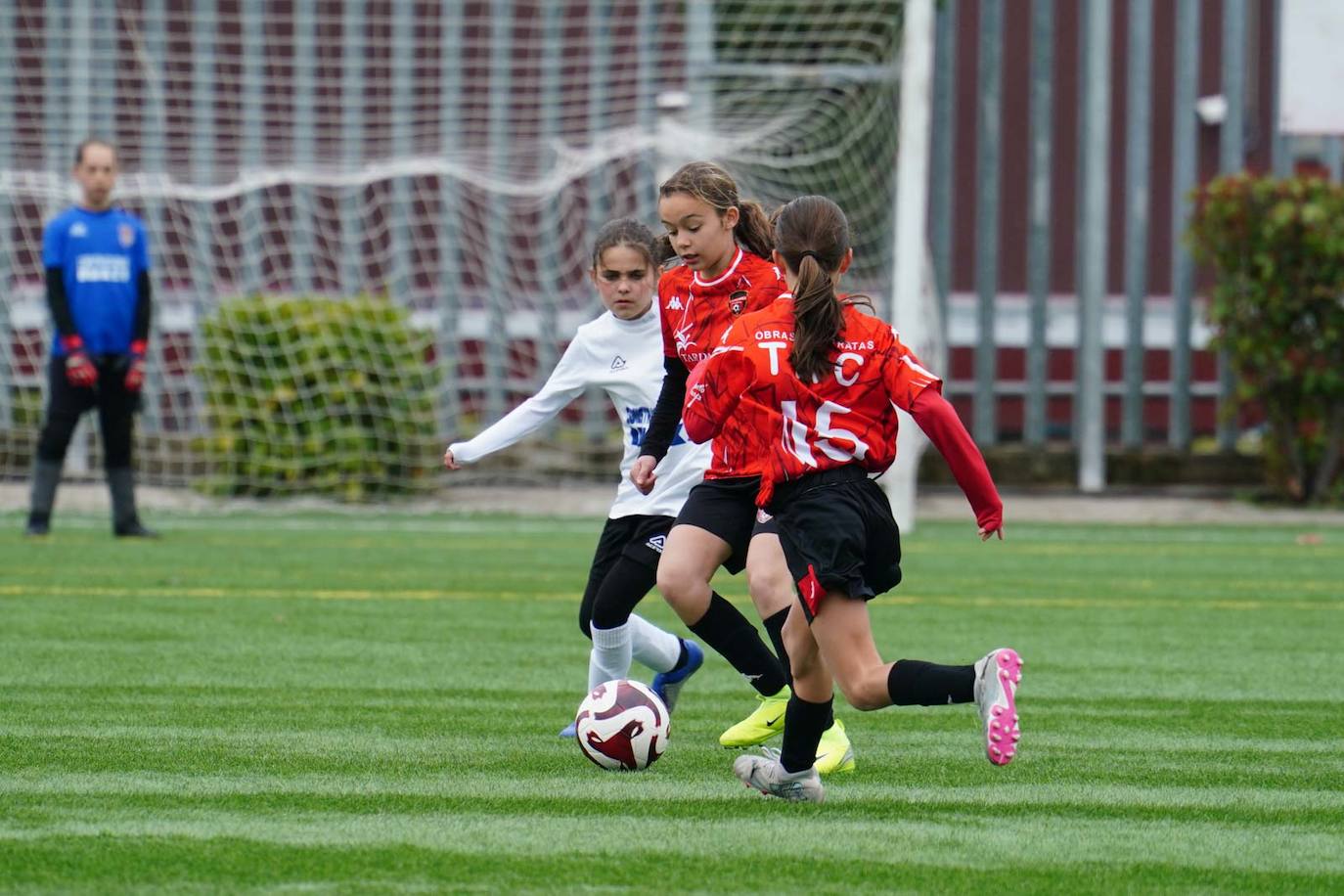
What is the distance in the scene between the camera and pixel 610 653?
5301mm

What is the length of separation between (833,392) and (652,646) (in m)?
1.45

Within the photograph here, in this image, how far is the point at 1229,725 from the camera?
5.38m

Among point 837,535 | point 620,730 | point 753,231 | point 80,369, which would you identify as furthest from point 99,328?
point 837,535

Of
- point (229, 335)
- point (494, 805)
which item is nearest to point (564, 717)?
point (494, 805)

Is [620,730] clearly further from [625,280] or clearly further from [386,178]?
[386,178]

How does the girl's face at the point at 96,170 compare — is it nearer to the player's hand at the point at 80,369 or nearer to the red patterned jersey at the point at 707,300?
the player's hand at the point at 80,369

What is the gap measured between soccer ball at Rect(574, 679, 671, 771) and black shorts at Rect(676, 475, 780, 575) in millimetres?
440

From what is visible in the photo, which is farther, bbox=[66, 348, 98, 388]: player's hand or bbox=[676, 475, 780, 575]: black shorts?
bbox=[66, 348, 98, 388]: player's hand

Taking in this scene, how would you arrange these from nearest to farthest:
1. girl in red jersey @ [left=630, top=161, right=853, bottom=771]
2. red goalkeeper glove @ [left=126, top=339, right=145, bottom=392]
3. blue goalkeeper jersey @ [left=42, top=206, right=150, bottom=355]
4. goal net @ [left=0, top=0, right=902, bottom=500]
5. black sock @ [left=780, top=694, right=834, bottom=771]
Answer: black sock @ [left=780, top=694, right=834, bottom=771]
girl in red jersey @ [left=630, top=161, right=853, bottom=771]
red goalkeeper glove @ [left=126, top=339, right=145, bottom=392]
blue goalkeeper jersey @ [left=42, top=206, right=150, bottom=355]
goal net @ [left=0, top=0, right=902, bottom=500]

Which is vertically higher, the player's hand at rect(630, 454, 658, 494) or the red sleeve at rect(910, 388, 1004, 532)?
the red sleeve at rect(910, 388, 1004, 532)

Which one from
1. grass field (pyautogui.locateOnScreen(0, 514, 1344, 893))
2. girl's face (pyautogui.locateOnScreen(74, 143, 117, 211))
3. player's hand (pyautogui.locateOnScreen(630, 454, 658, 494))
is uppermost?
girl's face (pyautogui.locateOnScreen(74, 143, 117, 211))

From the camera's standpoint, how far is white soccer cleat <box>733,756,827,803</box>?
13.9 feet

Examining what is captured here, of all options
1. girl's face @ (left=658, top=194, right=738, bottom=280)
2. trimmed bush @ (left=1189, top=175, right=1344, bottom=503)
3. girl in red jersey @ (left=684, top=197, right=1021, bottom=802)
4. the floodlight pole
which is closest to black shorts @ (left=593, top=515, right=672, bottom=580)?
girl's face @ (left=658, top=194, right=738, bottom=280)

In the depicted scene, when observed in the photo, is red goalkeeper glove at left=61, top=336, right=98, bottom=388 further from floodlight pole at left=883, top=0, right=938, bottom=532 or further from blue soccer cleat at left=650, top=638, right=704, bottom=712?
blue soccer cleat at left=650, top=638, right=704, bottom=712
